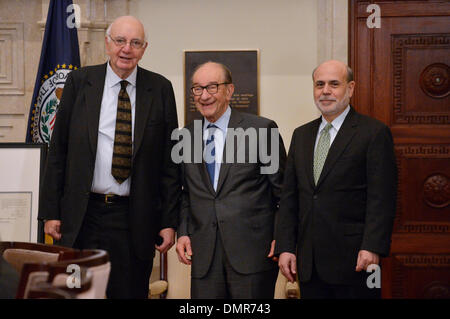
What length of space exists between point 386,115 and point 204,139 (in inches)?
78.9

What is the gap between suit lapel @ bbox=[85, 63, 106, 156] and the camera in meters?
2.73

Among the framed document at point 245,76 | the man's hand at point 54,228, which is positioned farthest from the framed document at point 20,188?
the framed document at point 245,76

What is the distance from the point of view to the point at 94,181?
109 inches

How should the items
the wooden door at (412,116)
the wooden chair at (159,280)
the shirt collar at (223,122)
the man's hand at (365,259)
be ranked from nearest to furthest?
1. the man's hand at (365,259)
2. the shirt collar at (223,122)
3. the wooden chair at (159,280)
4. the wooden door at (412,116)

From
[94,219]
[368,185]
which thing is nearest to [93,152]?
[94,219]

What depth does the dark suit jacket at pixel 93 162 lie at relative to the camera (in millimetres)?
2734

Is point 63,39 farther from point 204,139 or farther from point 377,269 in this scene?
point 377,269

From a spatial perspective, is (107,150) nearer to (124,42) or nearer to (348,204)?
(124,42)

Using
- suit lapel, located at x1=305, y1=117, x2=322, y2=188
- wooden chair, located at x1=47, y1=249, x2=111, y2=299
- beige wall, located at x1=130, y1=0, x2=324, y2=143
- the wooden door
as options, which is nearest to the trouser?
suit lapel, located at x1=305, y1=117, x2=322, y2=188

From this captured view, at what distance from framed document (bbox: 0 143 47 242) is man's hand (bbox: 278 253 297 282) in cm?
156

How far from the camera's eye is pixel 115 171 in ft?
8.95

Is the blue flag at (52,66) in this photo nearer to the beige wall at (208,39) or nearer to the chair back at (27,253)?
the beige wall at (208,39)

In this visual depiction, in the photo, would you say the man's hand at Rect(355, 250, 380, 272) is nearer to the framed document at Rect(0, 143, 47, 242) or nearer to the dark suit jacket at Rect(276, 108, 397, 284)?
the dark suit jacket at Rect(276, 108, 397, 284)

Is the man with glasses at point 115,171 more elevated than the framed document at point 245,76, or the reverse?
the framed document at point 245,76
